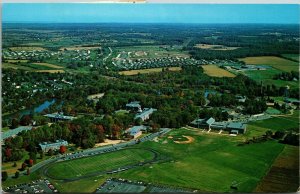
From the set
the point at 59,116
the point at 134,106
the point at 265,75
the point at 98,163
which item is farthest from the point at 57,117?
the point at 265,75

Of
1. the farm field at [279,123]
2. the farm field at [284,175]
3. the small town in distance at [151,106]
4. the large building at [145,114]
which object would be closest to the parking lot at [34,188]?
the small town in distance at [151,106]

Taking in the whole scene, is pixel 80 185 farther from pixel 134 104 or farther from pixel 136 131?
pixel 134 104

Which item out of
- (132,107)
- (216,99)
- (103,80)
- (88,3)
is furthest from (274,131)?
(88,3)

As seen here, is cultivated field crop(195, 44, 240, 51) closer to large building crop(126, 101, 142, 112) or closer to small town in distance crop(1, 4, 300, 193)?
small town in distance crop(1, 4, 300, 193)

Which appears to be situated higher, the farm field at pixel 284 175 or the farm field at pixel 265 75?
the farm field at pixel 265 75

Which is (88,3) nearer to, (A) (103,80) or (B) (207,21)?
(A) (103,80)

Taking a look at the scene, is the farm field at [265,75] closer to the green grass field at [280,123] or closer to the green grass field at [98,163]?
the green grass field at [280,123]

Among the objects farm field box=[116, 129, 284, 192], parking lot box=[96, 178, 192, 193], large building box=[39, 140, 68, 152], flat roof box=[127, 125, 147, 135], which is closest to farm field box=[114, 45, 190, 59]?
flat roof box=[127, 125, 147, 135]
